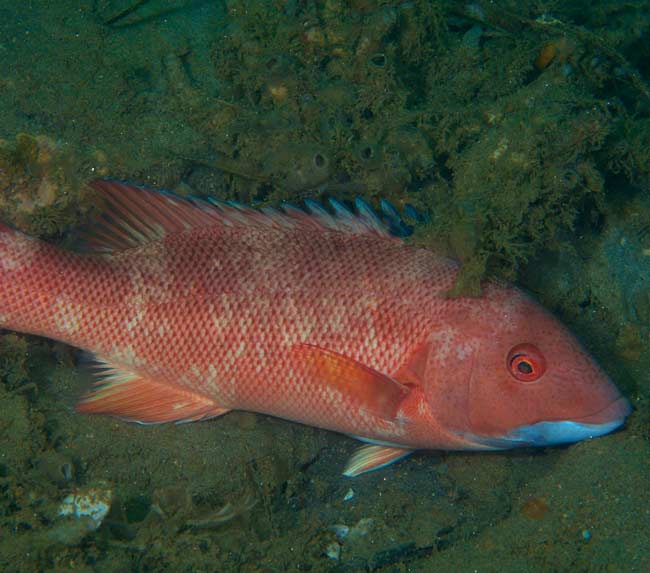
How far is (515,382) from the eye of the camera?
9.64 ft

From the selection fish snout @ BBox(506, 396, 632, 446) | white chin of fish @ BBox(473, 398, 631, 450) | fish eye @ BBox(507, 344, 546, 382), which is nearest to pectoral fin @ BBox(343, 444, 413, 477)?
white chin of fish @ BBox(473, 398, 631, 450)

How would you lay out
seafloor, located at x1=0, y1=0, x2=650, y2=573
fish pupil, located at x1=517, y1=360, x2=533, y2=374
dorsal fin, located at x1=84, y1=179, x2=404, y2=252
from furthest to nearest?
dorsal fin, located at x1=84, y1=179, x2=404, y2=252 < fish pupil, located at x1=517, y1=360, x2=533, y2=374 < seafloor, located at x1=0, y1=0, x2=650, y2=573

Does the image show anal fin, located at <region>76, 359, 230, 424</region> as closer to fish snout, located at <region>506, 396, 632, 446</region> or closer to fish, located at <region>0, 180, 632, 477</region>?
fish, located at <region>0, 180, 632, 477</region>

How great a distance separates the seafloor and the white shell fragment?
0.02 meters

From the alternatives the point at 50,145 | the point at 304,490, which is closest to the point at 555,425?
the point at 304,490

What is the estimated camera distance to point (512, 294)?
314cm

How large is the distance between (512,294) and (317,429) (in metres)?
1.63

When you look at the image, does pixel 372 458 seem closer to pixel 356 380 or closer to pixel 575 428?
pixel 356 380

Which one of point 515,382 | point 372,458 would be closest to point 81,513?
point 372,458

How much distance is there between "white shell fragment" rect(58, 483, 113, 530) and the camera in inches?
103

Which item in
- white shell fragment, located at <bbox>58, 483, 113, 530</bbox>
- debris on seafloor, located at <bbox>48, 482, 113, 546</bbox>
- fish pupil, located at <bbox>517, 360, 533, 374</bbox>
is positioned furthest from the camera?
fish pupil, located at <bbox>517, 360, 533, 374</bbox>

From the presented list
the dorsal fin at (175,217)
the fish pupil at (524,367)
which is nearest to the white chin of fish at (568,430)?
the fish pupil at (524,367)

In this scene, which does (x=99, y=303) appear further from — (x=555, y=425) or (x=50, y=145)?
(x=555, y=425)

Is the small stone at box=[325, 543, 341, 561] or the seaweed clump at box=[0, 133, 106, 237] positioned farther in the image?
the seaweed clump at box=[0, 133, 106, 237]
